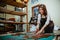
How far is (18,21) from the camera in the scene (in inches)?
54.2

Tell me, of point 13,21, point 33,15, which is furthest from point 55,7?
point 13,21

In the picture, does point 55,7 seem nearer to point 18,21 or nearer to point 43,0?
point 43,0

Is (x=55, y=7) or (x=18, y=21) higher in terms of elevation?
(x=55, y=7)

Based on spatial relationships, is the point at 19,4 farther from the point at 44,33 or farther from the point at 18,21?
the point at 44,33

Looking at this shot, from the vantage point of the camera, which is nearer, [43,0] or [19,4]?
[43,0]

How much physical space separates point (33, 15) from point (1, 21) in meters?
0.38

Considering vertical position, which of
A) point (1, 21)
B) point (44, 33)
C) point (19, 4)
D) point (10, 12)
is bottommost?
point (44, 33)

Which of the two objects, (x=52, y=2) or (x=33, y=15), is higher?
(x=52, y=2)

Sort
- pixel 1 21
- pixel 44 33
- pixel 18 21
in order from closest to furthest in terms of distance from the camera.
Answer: pixel 44 33
pixel 1 21
pixel 18 21

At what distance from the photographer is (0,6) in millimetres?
1308

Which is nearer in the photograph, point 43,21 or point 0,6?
point 43,21

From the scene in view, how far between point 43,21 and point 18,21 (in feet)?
1.46

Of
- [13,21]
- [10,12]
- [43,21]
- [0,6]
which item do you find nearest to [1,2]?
[0,6]

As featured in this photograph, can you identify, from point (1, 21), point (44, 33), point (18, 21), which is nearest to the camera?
point (44, 33)
